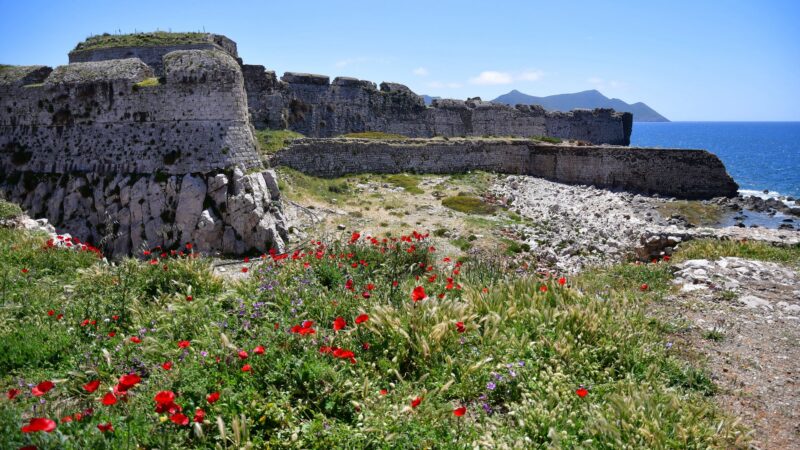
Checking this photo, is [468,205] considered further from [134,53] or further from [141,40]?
[141,40]

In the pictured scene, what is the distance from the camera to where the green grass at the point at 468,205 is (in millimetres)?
26344

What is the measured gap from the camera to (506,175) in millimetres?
38125

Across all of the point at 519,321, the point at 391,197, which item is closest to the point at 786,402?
the point at 519,321

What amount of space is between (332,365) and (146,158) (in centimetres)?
1576

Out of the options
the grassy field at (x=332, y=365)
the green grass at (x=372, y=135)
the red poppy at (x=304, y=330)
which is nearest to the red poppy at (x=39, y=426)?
the grassy field at (x=332, y=365)

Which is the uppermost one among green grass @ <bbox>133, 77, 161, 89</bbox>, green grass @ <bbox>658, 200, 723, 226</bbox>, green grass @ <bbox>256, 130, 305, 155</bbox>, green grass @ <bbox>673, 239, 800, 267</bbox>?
green grass @ <bbox>133, 77, 161, 89</bbox>

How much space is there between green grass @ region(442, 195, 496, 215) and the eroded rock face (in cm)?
1089

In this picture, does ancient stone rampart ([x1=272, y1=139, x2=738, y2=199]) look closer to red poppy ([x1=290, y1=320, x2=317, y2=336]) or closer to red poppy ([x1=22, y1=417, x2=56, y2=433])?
red poppy ([x1=290, y1=320, x2=317, y2=336])

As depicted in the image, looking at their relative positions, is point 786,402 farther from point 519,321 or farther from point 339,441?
point 339,441

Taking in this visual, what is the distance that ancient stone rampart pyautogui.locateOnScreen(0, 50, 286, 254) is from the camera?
17.7 meters

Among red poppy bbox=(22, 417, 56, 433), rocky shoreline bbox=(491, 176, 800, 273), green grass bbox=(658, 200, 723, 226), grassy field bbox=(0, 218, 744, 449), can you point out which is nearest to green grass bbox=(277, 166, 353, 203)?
rocky shoreline bbox=(491, 176, 800, 273)

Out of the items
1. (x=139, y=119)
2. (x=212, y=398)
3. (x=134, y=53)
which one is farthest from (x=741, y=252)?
(x=134, y=53)

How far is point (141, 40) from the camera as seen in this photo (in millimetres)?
30484

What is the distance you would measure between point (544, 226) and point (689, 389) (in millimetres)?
18466
